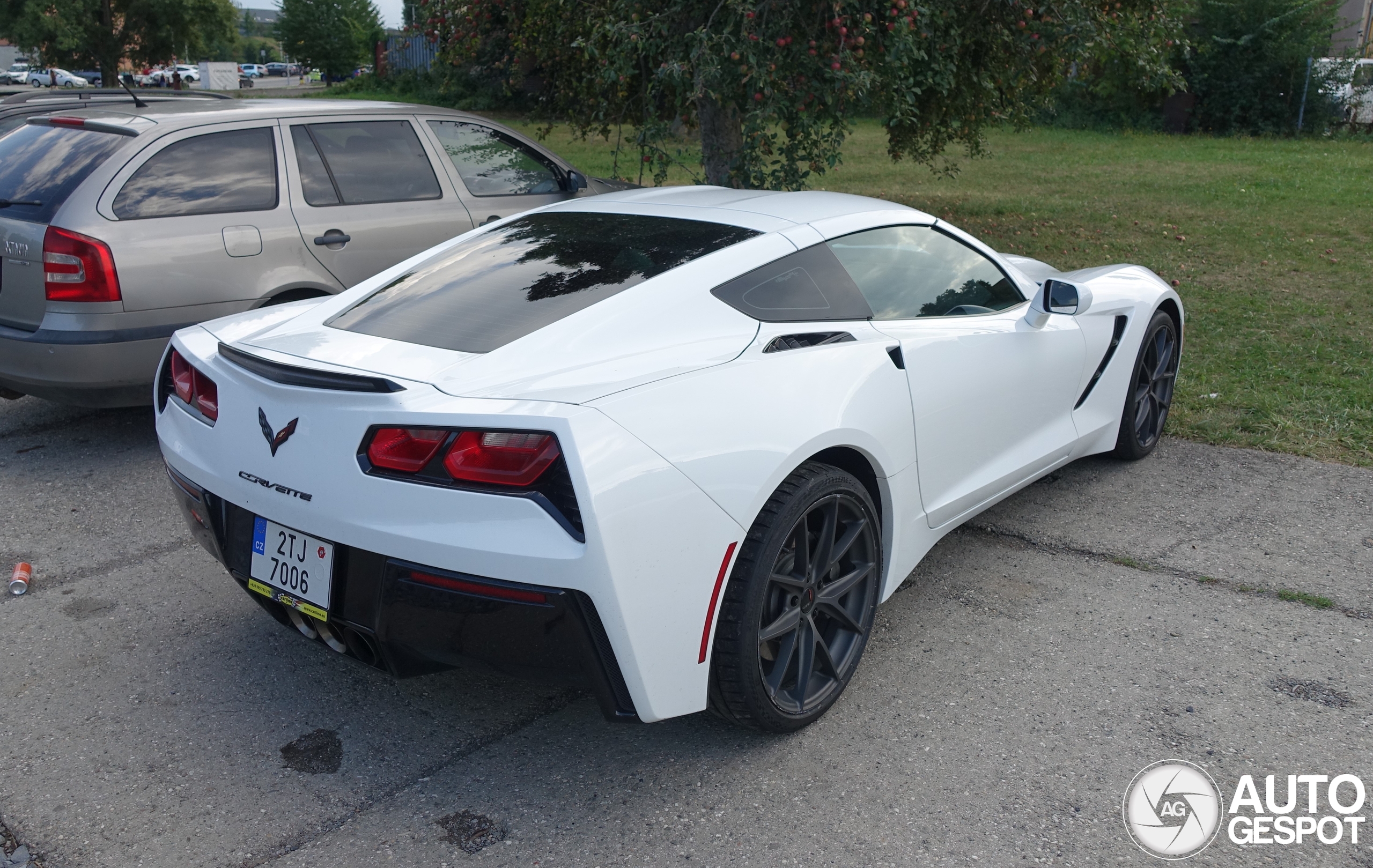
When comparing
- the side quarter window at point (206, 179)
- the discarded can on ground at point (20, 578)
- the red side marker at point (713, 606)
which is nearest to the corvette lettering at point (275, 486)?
the red side marker at point (713, 606)

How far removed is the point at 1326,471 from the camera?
4996mm

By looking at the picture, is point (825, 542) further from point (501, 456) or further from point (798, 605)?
point (501, 456)

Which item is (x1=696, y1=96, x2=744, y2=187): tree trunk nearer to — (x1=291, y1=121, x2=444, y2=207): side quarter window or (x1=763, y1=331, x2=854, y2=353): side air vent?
(x1=291, y1=121, x2=444, y2=207): side quarter window

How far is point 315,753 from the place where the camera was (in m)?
2.90

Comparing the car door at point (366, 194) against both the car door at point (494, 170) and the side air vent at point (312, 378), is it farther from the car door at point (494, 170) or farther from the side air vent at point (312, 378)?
the side air vent at point (312, 378)

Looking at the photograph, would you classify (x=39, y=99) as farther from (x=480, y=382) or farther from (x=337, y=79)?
(x=337, y=79)

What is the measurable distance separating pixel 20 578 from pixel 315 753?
1.74 metres

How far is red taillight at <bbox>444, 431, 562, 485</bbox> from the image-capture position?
7.82ft

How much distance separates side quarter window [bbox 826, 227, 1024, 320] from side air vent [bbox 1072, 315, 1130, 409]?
59cm

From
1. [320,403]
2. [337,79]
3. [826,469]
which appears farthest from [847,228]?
[337,79]

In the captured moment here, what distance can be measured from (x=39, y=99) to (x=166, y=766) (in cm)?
909

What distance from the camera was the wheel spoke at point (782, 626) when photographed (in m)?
2.78

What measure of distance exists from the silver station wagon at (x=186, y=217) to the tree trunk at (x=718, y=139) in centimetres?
313

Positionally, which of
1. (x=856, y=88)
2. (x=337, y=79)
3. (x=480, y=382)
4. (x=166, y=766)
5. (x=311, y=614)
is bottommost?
(x=166, y=766)
